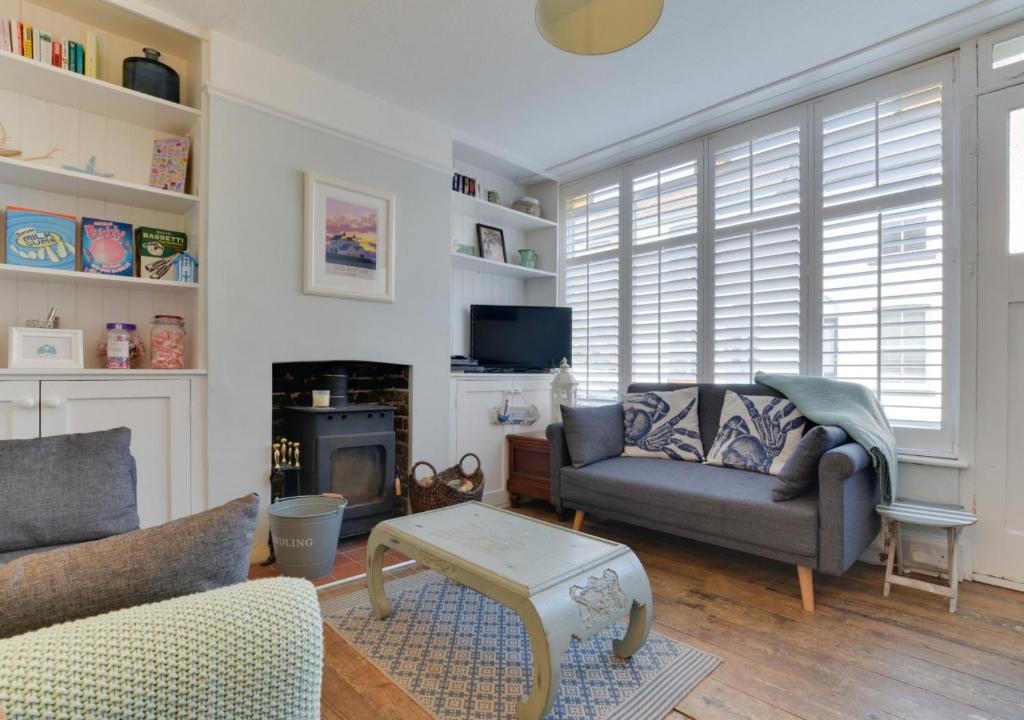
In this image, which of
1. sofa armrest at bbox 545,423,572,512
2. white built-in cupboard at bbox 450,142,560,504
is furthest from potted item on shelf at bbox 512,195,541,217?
sofa armrest at bbox 545,423,572,512

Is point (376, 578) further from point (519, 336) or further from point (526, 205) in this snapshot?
point (526, 205)

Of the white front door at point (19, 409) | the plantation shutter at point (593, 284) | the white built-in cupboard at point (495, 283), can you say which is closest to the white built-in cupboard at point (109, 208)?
Result: the white front door at point (19, 409)

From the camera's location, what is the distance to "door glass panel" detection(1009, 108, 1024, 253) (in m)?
2.43

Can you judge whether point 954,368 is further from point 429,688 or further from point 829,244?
point 429,688

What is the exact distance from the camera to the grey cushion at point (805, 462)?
2.29 m

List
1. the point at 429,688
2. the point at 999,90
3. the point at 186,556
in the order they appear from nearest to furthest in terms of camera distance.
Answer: the point at 186,556 → the point at 429,688 → the point at 999,90

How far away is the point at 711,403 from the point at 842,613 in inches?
52.6

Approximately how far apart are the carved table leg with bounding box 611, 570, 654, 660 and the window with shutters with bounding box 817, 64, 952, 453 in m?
1.87

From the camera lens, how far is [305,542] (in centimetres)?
249

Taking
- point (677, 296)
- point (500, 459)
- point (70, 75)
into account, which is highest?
point (70, 75)

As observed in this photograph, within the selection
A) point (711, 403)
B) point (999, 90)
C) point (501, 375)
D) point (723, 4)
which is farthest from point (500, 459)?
point (999, 90)

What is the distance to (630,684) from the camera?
1.71m

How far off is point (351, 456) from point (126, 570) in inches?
96.2

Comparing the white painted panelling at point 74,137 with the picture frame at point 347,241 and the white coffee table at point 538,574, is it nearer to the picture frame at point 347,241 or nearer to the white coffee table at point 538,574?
the picture frame at point 347,241
